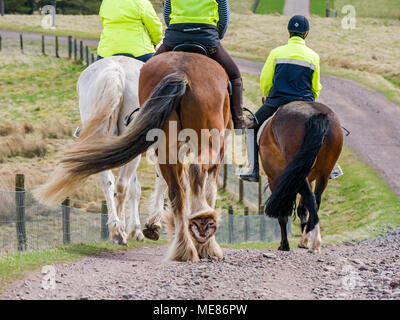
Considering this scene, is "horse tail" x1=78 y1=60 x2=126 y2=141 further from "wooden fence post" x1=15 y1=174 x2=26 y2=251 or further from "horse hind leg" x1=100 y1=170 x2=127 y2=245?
"wooden fence post" x1=15 y1=174 x2=26 y2=251

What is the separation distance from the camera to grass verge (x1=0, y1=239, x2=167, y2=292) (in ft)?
22.8

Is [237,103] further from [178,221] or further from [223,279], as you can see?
[223,279]

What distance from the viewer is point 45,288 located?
20.6 feet

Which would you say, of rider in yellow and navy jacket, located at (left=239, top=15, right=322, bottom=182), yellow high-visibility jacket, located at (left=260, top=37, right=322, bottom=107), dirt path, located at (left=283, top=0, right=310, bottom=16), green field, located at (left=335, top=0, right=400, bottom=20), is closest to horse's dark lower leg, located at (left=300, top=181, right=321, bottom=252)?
rider in yellow and navy jacket, located at (left=239, top=15, right=322, bottom=182)

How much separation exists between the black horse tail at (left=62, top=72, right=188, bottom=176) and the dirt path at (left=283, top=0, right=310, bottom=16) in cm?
7252

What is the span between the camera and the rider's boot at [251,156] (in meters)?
11.2

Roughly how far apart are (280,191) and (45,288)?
3.82 metres

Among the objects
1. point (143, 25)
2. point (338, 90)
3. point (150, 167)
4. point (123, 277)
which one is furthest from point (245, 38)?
point (123, 277)

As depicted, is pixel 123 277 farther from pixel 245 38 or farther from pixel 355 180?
pixel 245 38

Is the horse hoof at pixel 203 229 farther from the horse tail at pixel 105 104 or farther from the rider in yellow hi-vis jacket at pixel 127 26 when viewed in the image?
the rider in yellow hi-vis jacket at pixel 127 26

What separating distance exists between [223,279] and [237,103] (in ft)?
8.24

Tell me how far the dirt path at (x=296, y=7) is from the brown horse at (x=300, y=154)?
228ft

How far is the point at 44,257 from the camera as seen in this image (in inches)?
322

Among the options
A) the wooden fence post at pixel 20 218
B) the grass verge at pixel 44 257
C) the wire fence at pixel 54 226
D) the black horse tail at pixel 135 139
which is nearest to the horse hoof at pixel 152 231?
the grass verge at pixel 44 257
